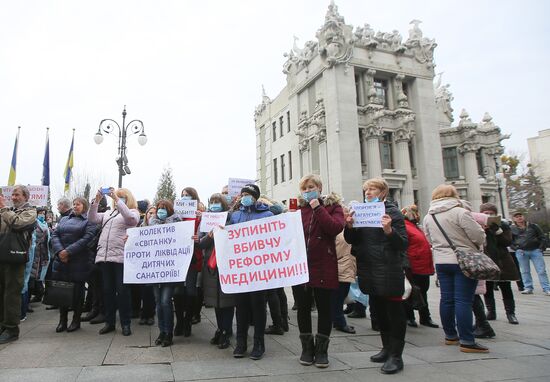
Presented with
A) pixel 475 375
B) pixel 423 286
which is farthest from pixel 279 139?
pixel 475 375

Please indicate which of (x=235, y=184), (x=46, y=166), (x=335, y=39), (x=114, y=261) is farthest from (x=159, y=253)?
(x=335, y=39)

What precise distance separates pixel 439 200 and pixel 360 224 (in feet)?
4.88

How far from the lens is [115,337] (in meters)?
5.61

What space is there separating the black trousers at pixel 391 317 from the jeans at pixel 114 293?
12.3 ft

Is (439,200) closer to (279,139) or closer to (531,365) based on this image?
(531,365)

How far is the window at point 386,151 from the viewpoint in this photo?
32.9 meters

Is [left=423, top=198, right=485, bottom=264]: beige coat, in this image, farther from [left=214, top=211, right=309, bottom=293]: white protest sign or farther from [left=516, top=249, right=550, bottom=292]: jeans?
[left=516, top=249, right=550, bottom=292]: jeans

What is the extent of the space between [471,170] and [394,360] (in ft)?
122

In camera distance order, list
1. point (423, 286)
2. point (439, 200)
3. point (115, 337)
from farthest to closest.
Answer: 1. point (423, 286)
2. point (115, 337)
3. point (439, 200)

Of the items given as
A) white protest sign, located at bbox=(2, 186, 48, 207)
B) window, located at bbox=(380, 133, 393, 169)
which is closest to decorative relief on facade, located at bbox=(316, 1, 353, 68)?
window, located at bbox=(380, 133, 393, 169)

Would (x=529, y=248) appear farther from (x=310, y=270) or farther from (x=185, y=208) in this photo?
(x=185, y=208)

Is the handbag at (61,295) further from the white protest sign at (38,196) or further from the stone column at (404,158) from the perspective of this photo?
the stone column at (404,158)

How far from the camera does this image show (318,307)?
4430 mm


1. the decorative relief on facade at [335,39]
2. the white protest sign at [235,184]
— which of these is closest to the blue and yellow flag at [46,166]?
the white protest sign at [235,184]
